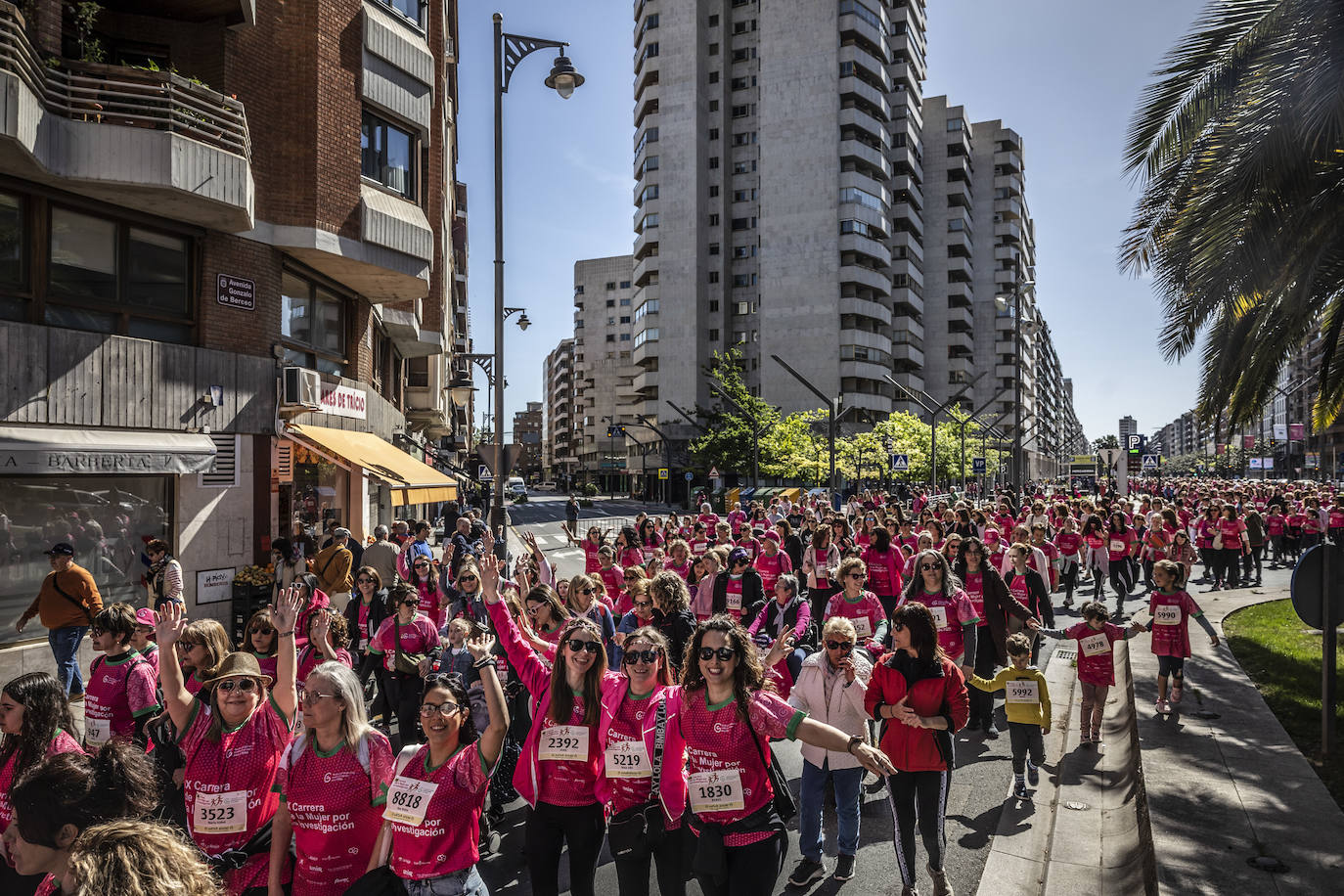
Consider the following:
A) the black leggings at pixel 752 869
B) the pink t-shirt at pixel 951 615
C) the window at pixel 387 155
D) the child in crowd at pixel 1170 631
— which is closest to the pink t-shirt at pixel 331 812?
the black leggings at pixel 752 869

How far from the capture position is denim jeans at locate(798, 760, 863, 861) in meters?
5.63

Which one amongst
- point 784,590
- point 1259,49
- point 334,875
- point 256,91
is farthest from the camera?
point 256,91

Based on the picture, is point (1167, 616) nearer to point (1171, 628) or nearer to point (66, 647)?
point (1171, 628)

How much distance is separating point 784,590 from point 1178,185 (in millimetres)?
6555

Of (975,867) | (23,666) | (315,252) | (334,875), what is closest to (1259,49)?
(975,867)

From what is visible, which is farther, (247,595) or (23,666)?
(247,595)

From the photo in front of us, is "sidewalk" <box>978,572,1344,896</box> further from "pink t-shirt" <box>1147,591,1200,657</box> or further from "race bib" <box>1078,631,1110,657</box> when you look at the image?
"race bib" <box>1078,631,1110,657</box>

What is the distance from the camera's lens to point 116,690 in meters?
5.29

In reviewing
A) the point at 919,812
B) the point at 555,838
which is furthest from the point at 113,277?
the point at 919,812

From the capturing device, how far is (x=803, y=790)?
582cm

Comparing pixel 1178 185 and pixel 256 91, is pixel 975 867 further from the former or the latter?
pixel 256 91

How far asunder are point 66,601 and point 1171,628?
36.5 feet

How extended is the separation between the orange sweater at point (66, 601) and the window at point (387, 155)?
9.91 metres

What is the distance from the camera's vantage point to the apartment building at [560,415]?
13838cm
